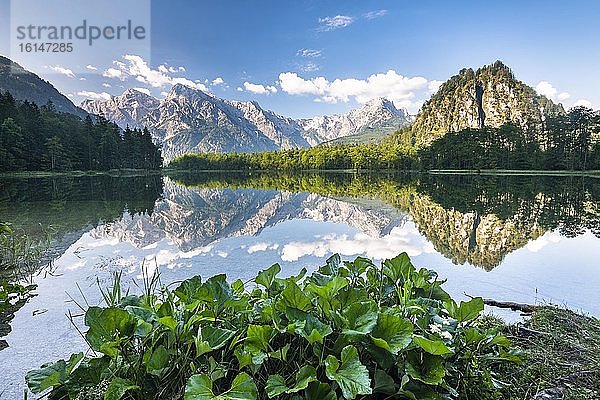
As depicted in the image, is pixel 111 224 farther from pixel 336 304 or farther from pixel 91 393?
pixel 336 304

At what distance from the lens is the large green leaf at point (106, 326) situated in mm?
2025

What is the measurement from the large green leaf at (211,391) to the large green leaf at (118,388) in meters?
0.44

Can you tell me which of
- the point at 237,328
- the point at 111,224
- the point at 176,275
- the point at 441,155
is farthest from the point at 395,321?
the point at 441,155

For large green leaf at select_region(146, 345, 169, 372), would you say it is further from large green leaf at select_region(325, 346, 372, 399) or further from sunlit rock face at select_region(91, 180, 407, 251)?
sunlit rock face at select_region(91, 180, 407, 251)

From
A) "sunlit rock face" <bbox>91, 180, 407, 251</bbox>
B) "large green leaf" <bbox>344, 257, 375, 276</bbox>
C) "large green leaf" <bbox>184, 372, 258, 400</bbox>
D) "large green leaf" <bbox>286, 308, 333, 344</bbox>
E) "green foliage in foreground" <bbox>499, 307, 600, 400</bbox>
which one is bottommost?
"sunlit rock face" <bbox>91, 180, 407, 251</bbox>

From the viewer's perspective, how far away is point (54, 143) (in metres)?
63.2

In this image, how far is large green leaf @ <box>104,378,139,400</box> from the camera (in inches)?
74.9

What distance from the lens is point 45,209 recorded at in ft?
58.3

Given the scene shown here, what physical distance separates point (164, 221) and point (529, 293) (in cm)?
1365

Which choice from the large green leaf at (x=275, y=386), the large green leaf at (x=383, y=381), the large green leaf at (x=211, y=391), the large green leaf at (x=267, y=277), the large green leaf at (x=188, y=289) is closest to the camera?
the large green leaf at (x=211, y=391)

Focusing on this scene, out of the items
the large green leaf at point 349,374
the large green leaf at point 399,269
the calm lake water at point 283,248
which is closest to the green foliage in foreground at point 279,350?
the large green leaf at point 349,374

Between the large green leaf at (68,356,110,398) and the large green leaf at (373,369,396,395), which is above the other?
the large green leaf at (373,369,396,395)

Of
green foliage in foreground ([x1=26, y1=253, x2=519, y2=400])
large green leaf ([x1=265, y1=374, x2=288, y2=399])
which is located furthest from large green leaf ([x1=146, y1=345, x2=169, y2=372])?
large green leaf ([x1=265, y1=374, x2=288, y2=399])

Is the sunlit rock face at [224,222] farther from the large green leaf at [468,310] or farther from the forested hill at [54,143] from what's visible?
the forested hill at [54,143]
